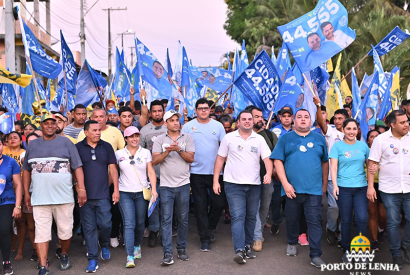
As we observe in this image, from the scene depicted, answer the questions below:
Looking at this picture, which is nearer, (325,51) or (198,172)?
(198,172)

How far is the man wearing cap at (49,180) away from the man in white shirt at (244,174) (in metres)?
1.86

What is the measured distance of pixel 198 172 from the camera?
6.62 m

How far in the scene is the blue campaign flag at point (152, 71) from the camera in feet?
32.2

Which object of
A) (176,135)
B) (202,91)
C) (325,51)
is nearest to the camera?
(176,135)

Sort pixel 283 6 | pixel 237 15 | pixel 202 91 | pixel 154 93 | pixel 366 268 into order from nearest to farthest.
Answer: pixel 366 268, pixel 154 93, pixel 202 91, pixel 283 6, pixel 237 15

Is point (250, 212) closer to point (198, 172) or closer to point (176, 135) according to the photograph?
point (198, 172)

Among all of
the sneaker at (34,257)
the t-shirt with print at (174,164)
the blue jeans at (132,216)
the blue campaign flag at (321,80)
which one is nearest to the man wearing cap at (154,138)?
the blue jeans at (132,216)

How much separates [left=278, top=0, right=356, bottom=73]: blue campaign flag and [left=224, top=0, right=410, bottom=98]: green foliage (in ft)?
28.8

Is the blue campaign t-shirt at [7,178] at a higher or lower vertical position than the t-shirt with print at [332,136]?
lower

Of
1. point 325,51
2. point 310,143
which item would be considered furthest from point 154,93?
point 310,143

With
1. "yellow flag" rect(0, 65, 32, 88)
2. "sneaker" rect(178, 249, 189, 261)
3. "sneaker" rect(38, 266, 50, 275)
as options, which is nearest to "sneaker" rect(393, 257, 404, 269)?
"sneaker" rect(178, 249, 189, 261)

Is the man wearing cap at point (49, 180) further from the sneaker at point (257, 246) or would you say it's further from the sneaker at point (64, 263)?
the sneaker at point (257, 246)

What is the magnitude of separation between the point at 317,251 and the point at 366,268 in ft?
1.94

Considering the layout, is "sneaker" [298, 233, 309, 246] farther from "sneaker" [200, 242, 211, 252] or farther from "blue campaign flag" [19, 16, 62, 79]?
"blue campaign flag" [19, 16, 62, 79]
